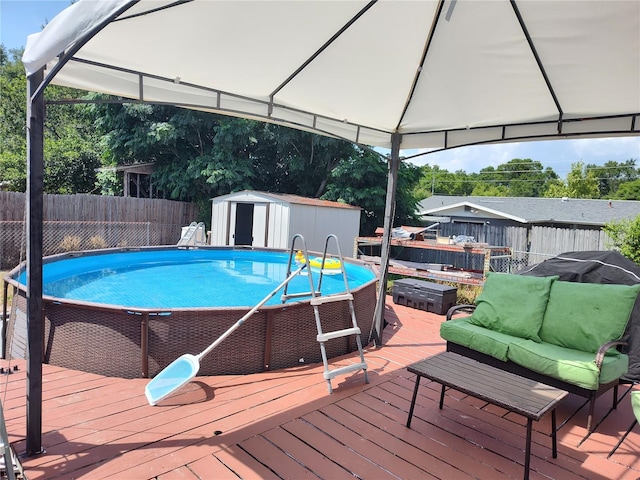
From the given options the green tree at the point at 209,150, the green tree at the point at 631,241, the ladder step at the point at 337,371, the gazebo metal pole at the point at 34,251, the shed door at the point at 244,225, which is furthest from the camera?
the green tree at the point at 209,150

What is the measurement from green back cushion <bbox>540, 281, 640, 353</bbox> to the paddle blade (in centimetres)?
A: 315

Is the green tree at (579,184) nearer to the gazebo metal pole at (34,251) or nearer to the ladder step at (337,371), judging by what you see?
the ladder step at (337,371)

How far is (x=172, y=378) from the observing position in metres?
3.18

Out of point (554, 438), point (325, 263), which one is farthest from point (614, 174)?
point (554, 438)

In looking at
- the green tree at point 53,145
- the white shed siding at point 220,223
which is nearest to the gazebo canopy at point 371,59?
the white shed siding at point 220,223

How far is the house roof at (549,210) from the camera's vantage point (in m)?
16.5

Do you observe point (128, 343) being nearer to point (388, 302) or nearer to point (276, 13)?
point (276, 13)

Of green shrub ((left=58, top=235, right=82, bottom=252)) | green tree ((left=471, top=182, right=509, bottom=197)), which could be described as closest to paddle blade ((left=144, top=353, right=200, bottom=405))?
green shrub ((left=58, top=235, right=82, bottom=252))

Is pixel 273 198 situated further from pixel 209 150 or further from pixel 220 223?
pixel 209 150

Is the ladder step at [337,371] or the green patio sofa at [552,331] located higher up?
the green patio sofa at [552,331]

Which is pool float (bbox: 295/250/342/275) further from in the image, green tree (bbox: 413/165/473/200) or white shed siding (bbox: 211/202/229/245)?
green tree (bbox: 413/165/473/200)

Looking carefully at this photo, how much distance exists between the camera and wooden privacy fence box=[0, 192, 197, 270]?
9.99 metres

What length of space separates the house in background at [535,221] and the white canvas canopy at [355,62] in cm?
1005

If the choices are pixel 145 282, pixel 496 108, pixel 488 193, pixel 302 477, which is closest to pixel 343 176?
pixel 145 282
